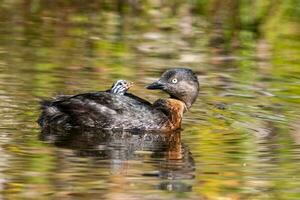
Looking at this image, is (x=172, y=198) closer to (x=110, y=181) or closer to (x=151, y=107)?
(x=110, y=181)

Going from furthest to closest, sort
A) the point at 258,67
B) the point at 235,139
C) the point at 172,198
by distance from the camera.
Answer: the point at 258,67, the point at 235,139, the point at 172,198

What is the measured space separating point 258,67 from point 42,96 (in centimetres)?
391

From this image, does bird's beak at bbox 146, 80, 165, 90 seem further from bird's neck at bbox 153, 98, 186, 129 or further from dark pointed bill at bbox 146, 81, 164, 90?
bird's neck at bbox 153, 98, 186, 129

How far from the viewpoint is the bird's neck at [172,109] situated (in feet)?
41.4

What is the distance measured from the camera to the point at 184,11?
2058 cm

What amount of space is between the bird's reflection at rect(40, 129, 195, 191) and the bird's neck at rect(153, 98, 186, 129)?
0.21 m

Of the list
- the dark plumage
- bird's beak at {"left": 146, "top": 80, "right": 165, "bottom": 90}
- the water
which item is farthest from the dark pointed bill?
the water

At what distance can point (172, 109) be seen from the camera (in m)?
12.8

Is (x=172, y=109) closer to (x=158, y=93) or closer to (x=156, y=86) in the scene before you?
(x=156, y=86)

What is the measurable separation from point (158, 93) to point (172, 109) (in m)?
1.62

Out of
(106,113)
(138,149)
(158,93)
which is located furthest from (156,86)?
(138,149)

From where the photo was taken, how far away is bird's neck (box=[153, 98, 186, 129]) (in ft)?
41.4

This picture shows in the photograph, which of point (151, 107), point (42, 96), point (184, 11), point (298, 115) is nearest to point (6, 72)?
point (42, 96)

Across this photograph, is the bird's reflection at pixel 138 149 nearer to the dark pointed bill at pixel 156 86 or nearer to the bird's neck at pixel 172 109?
the bird's neck at pixel 172 109
